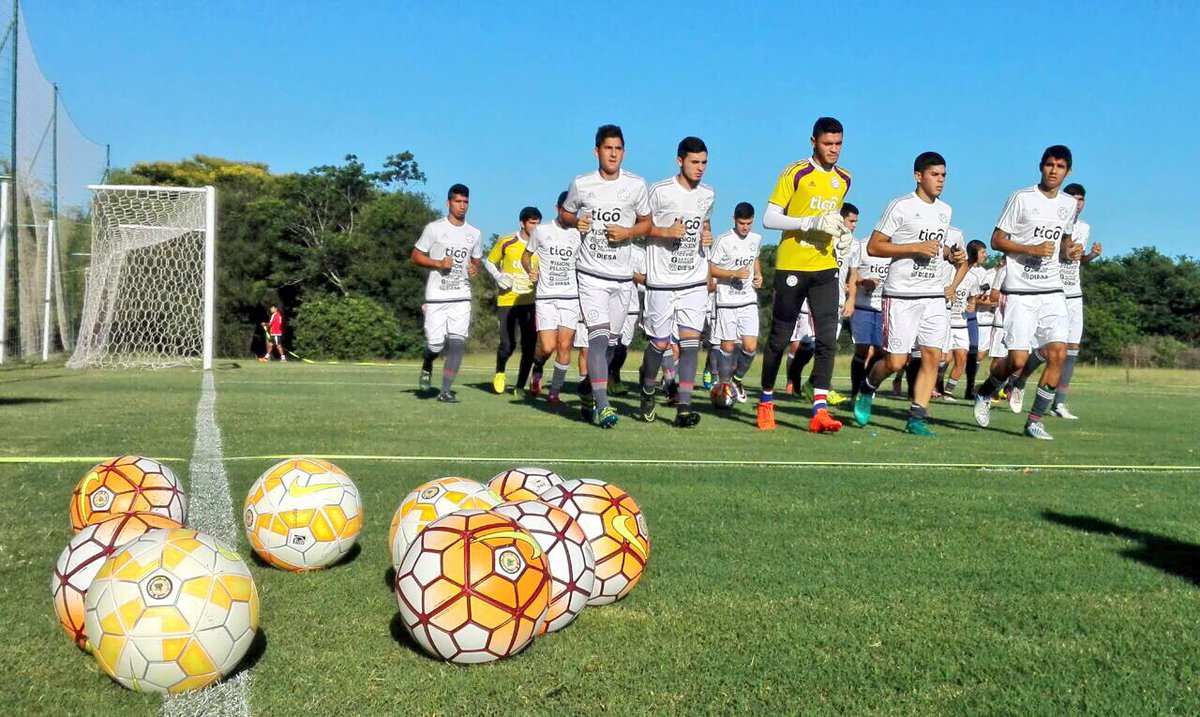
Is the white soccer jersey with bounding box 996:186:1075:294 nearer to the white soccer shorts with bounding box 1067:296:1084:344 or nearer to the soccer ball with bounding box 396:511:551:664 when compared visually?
the white soccer shorts with bounding box 1067:296:1084:344

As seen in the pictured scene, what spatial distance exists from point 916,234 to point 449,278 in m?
5.88

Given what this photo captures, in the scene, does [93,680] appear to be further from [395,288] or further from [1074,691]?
[395,288]

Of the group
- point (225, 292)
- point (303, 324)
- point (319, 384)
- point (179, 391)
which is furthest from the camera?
point (225, 292)

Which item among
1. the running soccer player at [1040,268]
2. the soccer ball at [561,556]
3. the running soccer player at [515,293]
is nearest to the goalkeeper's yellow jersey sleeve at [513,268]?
the running soccer player at [515,293]

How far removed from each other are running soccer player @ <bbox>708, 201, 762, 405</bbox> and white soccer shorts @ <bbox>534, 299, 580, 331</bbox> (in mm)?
2068

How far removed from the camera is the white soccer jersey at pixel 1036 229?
960 centimetres

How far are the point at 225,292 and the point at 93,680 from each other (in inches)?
1628

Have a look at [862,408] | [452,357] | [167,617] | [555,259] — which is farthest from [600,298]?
[167,617]

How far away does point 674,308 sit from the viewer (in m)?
9.91

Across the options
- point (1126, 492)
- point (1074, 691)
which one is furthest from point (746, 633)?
point (1126, 492)

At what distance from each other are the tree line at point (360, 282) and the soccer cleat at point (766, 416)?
2972cm

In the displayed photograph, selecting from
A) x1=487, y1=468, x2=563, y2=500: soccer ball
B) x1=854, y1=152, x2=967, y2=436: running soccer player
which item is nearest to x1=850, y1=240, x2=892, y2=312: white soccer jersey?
x1=854, y1=152, x2=967, y2=436: running soccer player

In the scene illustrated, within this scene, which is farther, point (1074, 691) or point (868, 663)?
point (868, 663)

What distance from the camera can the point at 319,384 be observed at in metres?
16.9
